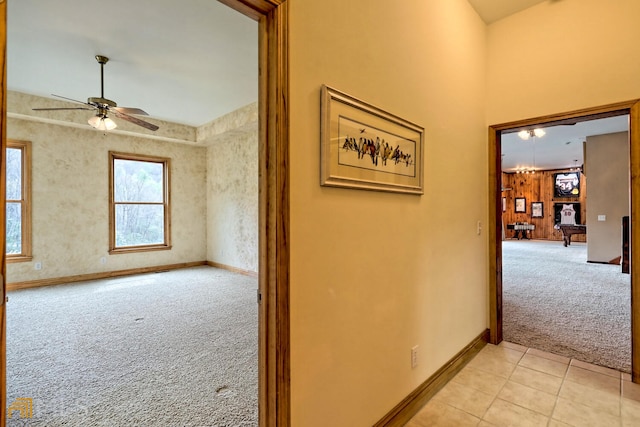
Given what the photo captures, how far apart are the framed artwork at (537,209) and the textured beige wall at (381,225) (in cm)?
1244

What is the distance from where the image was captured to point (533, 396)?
6.82ft

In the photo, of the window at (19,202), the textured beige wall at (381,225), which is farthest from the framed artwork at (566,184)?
the window at (19,202)

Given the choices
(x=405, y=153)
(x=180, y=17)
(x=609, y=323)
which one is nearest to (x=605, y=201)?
(x=609, y=323)

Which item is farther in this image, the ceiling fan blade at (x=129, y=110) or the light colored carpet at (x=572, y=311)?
the ceiling fan blade at (x=129, y=110)

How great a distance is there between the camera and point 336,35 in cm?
143

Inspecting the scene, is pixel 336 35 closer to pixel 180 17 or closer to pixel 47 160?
pixel 180 17

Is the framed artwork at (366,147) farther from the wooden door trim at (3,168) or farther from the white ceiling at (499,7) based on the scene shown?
the white ceiling at (499,7)

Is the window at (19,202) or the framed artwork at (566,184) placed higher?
the framed artwork at (566,184)

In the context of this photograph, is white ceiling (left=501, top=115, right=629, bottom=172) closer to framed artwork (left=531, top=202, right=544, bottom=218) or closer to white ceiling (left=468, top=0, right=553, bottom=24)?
framed artwork (left=531, top=202, right=544, bottom=218)

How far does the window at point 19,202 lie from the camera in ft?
15.3

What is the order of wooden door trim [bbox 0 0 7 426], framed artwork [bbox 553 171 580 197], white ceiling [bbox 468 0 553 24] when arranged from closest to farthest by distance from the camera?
wooden door trim [bbox 0 0 7 426]
white ceiling [bbox 468 0 553 24]
framed artwork [bbox 553 171 580 197]

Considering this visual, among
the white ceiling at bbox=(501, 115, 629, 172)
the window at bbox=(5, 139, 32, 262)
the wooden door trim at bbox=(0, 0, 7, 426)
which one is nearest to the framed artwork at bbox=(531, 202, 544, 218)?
the white ceiling at bbox=(501, 115, 629, 172)

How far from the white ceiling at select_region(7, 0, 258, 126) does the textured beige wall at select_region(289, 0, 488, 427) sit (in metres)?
1.69

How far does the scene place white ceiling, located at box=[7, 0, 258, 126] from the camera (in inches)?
104
